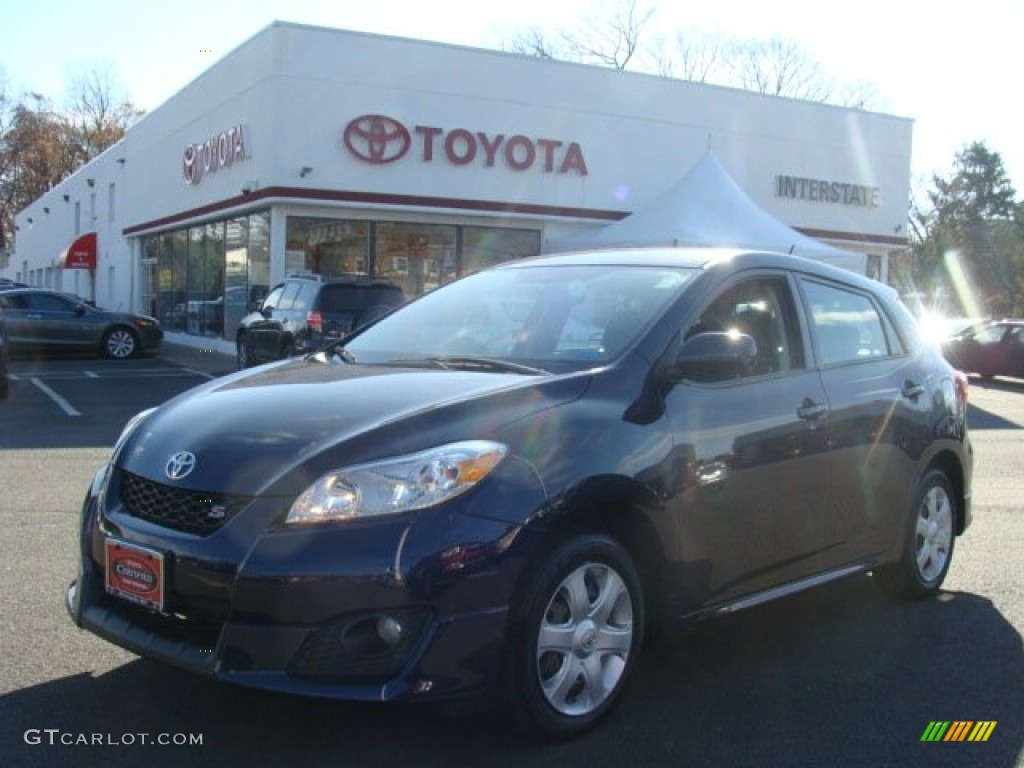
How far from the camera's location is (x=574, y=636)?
349 cm

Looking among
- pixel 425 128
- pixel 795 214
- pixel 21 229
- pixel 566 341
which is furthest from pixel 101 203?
pixel 566 341

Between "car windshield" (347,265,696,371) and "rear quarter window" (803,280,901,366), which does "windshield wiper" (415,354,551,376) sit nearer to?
"car windshield" (347,265,696,371)

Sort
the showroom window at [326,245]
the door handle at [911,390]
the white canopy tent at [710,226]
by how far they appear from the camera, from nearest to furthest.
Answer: the door handle at [911,390] < the white canopy tent at [710,226] < the showroom window at [326,245]

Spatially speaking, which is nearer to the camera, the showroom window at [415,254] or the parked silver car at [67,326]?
Result: the parked silver car at [67,326]

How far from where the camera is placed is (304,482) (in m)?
3.18

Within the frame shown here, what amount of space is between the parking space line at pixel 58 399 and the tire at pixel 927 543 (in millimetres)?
10032

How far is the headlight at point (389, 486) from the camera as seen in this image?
10.3ft

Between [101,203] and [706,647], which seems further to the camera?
[101,203]

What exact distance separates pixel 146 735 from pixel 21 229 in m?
66.9

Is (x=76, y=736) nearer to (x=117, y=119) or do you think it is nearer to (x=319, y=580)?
(x=319, y=580)

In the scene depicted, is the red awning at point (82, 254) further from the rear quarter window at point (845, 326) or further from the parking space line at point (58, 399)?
the rear quarter window at point (845, 326)

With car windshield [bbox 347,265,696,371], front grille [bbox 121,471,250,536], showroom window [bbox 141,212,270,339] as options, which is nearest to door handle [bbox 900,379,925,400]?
car windshield [bbox 347,265,696,371]

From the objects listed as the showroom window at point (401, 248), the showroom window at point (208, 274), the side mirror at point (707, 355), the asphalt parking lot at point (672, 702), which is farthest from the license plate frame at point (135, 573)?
the showroom window at point (208, 274)

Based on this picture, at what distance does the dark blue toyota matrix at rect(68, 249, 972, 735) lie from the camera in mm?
3100
